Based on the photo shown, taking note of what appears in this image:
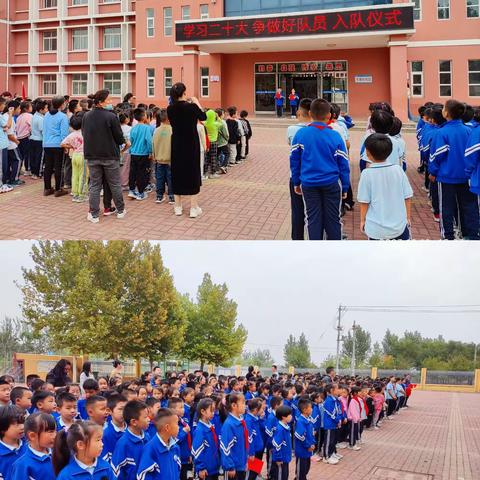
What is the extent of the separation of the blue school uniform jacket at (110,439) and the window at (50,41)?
86.8 ft

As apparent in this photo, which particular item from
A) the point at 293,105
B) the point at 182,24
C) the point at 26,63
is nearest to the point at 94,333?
the point at 293,105

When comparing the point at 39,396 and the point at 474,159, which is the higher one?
the point at 474,159

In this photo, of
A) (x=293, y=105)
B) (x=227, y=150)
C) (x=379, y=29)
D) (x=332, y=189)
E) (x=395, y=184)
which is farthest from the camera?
(x=293, y=105)

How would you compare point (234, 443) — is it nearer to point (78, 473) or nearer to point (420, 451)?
point (78, 473)

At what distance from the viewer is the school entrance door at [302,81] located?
742 inches

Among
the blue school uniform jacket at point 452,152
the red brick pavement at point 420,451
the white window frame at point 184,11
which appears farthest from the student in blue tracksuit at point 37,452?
the white window frame at point 184,11

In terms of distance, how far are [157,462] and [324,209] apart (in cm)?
204

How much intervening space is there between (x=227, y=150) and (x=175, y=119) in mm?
3732

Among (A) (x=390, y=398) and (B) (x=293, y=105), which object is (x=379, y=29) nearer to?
(B) (x=293, y=105)

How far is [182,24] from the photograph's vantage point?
61.1 ft

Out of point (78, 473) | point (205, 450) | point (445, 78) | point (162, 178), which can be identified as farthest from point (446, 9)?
point (78, 473)

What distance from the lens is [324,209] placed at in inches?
159

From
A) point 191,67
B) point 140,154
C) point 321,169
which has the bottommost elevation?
point 321,169

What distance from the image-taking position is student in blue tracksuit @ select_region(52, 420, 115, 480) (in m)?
2.73
